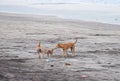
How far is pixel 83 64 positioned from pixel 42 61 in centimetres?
149

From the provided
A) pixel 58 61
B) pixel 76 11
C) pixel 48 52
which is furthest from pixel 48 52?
pixel 76 11

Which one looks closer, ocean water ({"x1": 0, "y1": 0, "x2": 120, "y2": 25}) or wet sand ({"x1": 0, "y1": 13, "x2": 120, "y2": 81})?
wet sand ({"x1": 0, "y1": 13, "x2": 120, "y2": 81})

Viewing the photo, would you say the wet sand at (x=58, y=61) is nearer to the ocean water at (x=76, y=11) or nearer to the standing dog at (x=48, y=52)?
the standing dog at (x=48, y=52)

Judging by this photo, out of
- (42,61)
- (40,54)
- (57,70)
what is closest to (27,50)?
(40,54)

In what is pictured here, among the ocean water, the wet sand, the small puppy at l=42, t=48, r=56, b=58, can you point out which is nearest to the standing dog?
the small puppy at l=42, t=48, r=56, b=58

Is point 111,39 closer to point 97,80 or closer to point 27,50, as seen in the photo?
point 27,50

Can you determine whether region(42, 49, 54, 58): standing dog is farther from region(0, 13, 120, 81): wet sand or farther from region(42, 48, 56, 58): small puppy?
region(0, 13, 120, 81): wet sand

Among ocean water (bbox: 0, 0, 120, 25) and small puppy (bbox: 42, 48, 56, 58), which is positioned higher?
small puppy (bbox: 42, 48, 56, 58)

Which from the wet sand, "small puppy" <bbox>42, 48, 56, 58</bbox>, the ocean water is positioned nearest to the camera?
the wet sand

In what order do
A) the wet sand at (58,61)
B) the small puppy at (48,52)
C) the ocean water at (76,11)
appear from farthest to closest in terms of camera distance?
the ocean water at (76,11)
the small puppy at (48,52)
the wet sand at (58,61)

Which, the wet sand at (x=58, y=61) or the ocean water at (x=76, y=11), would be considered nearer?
the wet sand at (x=58, y=61)

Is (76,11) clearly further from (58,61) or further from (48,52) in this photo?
(58,61)

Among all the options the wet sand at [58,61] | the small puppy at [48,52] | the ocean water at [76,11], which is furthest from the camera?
the ocean water at [76,11]

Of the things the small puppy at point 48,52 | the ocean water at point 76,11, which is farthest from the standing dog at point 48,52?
the ocean water at point 76,11
